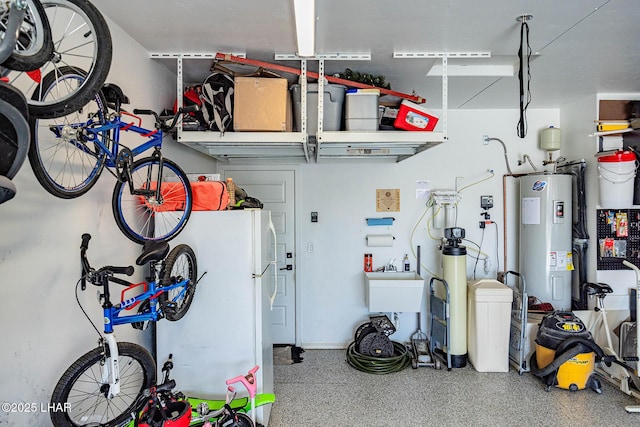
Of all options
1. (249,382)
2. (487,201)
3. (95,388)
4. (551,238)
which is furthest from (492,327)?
(95,388)

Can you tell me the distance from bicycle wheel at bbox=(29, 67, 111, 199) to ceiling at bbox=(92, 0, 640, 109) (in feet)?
2.11

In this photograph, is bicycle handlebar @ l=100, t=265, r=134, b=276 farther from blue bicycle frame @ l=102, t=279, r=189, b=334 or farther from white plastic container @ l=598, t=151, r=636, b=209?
white plastic container @ l=598, t=151, r=636, b=209

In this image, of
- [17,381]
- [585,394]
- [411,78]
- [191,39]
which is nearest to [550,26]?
[411,78]

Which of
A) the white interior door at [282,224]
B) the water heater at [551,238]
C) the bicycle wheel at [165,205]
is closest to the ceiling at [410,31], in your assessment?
the bicycle wheel at [165,205]

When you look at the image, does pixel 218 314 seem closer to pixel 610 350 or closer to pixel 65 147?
pixel 65 147

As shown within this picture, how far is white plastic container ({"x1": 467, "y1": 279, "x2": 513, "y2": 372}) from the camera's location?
11.8ft

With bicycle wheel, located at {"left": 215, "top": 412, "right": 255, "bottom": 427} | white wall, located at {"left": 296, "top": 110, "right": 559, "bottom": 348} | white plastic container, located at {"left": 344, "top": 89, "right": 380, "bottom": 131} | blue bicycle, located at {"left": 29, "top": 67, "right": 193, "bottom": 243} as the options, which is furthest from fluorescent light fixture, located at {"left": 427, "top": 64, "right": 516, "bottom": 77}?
bicycle wheel, located at {"left": 215, "top": 412, "right": 255, "bottom": 427}

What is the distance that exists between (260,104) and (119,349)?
1.76 metres

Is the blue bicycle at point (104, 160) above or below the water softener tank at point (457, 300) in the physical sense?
above

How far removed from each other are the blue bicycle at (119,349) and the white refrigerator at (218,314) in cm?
14

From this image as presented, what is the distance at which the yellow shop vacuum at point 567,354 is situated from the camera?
314 centimetres

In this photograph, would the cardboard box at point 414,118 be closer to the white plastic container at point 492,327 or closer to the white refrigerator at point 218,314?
the white refrigerator at point 218,314

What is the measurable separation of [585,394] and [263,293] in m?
2.92

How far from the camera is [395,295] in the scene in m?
3.82
